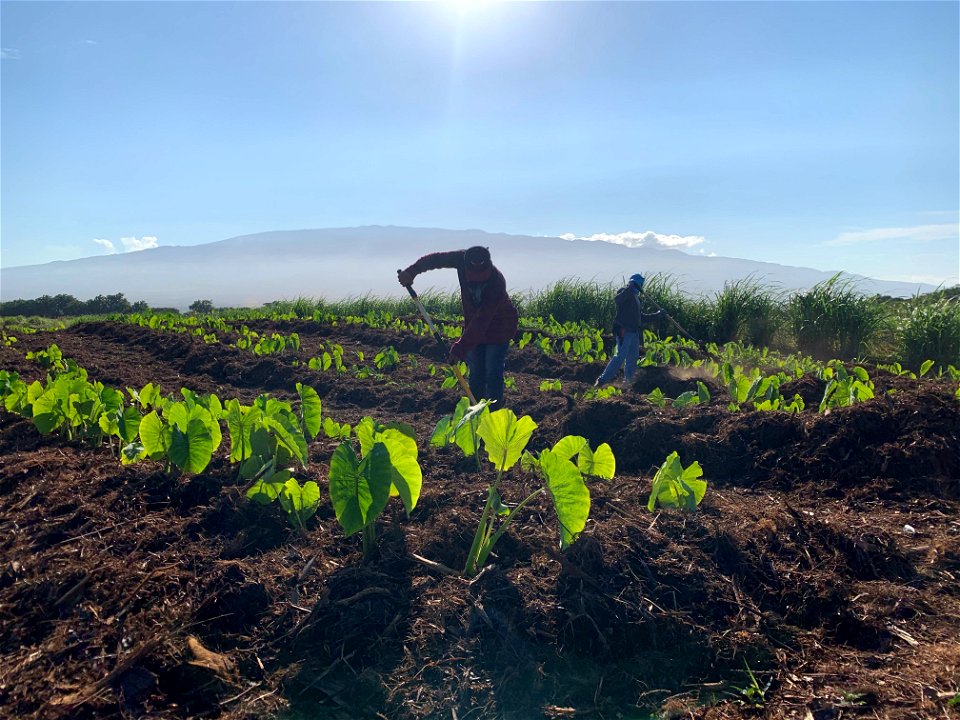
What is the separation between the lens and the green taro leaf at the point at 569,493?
89.3 inches

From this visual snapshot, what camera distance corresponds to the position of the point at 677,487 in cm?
288

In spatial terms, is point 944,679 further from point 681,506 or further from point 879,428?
point 879,428

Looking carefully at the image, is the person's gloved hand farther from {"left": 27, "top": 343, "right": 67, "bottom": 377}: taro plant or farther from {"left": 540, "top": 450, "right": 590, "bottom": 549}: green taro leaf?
{"left": 27, "top": 343, "right": 67, "bottom": 377}: taro plant

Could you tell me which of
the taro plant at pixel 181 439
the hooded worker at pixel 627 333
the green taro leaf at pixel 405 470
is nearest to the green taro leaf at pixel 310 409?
the taro plant at pixel 181 439

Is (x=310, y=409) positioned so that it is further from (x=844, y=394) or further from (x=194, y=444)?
(x=844, y=394)

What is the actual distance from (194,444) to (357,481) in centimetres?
111

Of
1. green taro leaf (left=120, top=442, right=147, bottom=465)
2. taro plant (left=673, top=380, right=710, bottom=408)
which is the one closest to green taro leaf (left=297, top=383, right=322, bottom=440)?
green taro leaf (left=120, top=442, right=147, bottom=465)

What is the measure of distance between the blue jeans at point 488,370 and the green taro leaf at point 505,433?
114 inches

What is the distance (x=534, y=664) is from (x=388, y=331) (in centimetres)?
968

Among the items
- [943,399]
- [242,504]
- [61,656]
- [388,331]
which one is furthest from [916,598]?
[388,331]

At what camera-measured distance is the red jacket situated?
5.25 meters

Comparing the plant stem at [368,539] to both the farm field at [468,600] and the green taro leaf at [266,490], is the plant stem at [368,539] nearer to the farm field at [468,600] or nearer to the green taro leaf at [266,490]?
the farm field at [468,600]

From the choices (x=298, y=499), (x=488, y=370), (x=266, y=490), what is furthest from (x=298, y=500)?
(x=488, y=370)

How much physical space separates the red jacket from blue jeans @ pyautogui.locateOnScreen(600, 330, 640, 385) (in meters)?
2.33
